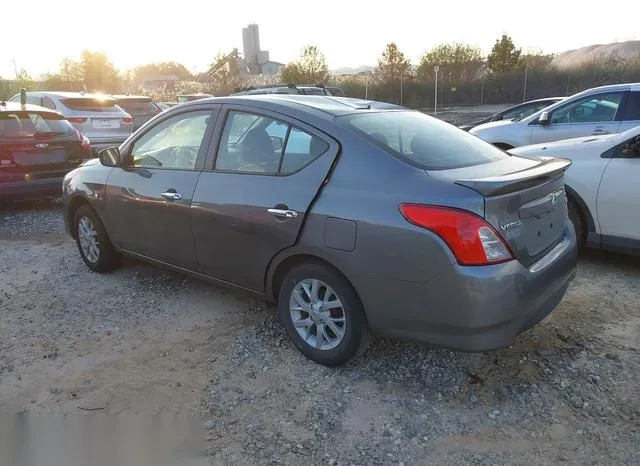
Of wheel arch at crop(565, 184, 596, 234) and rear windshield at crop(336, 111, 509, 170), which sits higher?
rear windshield at crop(336, 111, 509, 170)

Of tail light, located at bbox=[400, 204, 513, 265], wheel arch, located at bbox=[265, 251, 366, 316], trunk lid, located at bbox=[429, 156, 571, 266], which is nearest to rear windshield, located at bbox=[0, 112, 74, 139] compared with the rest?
wheel arch, located at bbox=[265, 251, 366, 316]

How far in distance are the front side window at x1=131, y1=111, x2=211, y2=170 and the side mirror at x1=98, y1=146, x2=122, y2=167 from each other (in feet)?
0.53

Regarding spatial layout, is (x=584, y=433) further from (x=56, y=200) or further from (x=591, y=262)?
(x=56, y=200)

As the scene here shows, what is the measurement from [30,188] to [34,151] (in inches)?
20.0

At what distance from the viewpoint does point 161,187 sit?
4.21m

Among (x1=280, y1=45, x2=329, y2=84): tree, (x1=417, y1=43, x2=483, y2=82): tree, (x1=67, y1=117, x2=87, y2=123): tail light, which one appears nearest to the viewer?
(x1=67, y1=117, x2=87, y2=123): tail light

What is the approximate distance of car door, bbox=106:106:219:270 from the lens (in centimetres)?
405

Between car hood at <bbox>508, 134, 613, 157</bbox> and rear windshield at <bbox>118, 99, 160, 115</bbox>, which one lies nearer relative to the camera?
car hood at <bbox>508, 134, 613, 157</bbox>

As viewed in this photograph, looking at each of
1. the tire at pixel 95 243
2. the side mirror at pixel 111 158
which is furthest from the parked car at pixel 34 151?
the side mirror at pixel 111 158

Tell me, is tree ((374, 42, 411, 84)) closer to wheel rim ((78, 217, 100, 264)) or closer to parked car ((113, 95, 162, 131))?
parked car ((113, 95, 162, 131))

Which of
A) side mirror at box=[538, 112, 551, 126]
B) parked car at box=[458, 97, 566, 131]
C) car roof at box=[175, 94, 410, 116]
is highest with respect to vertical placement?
car roof at box=[175, 94, 410, 116]

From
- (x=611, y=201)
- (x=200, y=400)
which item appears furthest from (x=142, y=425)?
(x=611, y=201)

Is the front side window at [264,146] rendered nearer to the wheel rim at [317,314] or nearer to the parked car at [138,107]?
the wheel rim at [317,314]

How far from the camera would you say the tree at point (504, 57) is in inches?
1577
